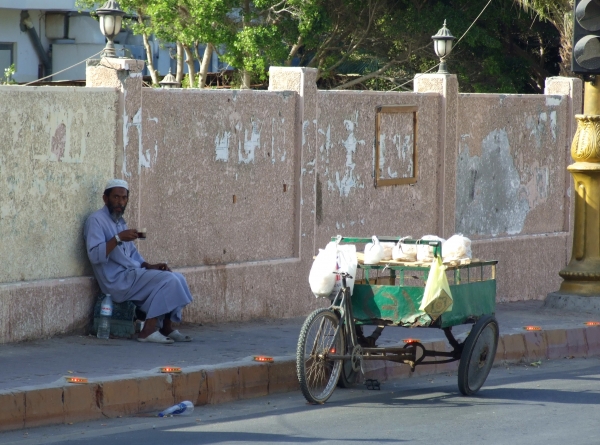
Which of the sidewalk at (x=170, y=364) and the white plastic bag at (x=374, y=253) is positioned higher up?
the white plastic bag at (x=374, y=253)

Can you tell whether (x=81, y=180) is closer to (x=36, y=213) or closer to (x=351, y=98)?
(x=36, y=213)

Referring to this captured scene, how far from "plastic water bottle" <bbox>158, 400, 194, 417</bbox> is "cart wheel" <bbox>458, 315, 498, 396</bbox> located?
193cm

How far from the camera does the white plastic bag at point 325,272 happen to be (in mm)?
7633

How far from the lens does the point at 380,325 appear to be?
A: 25.7 ft

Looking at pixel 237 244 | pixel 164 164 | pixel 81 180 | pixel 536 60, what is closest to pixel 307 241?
pixel 237 244

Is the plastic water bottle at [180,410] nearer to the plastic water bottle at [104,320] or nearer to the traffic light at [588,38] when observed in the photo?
the plastic water bottle at [104,320]

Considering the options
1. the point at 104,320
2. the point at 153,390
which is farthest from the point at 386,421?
the point at 104,320

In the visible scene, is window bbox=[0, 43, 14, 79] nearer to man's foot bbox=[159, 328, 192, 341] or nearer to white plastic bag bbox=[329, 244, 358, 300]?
man's foot bbox=[159, 328, 192, 341]

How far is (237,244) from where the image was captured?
10.2m

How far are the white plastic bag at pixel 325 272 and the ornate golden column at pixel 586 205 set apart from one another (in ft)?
16.7

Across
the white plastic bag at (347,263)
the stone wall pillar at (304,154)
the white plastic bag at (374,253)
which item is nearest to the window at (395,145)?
the stone wall pillar at (304,154)

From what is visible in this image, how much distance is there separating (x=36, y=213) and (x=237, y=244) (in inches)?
86.0

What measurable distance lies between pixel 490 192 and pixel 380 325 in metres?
5.45

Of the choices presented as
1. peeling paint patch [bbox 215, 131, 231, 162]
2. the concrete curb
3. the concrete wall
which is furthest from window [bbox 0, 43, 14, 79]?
the concrete curb
